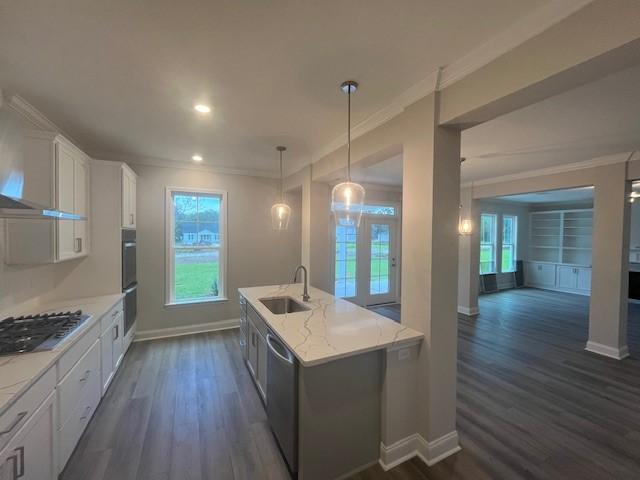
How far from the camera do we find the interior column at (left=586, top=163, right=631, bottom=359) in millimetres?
3494

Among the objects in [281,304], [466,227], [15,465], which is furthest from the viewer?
[466,227]

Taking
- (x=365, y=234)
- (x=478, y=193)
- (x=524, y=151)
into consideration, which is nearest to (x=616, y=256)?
(x=524, y=151)

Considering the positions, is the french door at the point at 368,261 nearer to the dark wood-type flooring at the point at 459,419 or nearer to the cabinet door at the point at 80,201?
the dark wood-type flooring at the point at 459,419

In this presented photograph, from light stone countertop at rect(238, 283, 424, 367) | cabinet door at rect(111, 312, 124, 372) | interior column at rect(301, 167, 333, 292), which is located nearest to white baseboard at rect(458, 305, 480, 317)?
interior column at rect(301, 167, 333, 292)

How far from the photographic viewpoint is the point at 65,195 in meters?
2.41

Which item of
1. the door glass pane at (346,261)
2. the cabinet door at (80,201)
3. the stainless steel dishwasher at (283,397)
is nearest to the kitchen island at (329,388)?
the stainless steel dishwasher at (283,397)

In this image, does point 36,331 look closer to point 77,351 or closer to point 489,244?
point 77,351

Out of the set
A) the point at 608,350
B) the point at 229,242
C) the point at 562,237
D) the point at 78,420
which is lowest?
the point at 608,350

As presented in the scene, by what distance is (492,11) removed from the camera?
1.33 meters

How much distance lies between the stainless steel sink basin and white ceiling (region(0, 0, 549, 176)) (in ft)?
6.12

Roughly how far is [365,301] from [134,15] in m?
5.54

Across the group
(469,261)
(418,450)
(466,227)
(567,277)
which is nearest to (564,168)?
(466,227)

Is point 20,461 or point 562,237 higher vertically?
point 562,237

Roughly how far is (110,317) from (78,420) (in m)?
0.98
